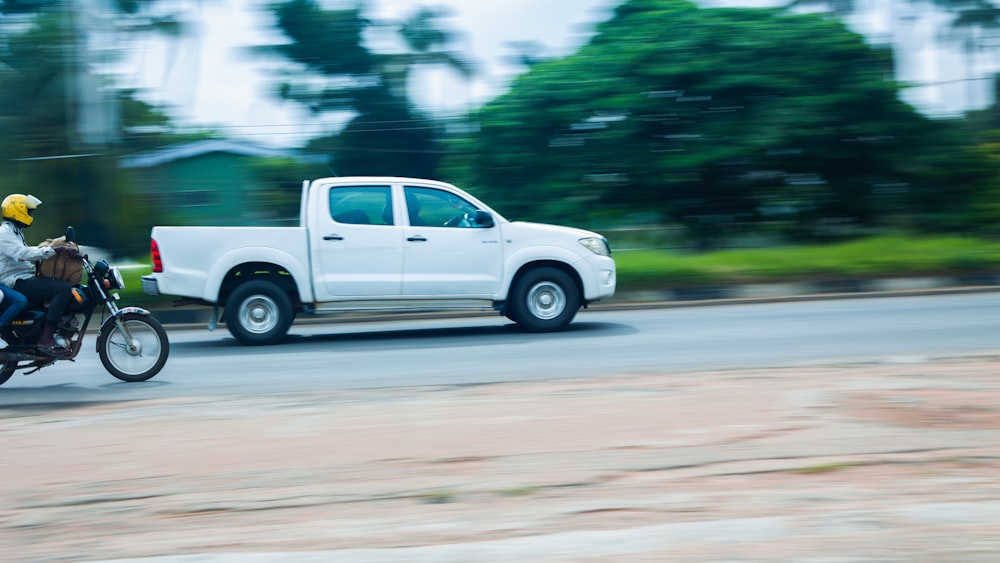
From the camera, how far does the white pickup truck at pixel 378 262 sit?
37.1ft

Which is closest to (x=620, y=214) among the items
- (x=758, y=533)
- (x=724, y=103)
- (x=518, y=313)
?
(x=724, y=103)

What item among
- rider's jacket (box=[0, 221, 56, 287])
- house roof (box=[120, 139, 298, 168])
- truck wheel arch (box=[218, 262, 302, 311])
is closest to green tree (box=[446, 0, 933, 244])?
house roof (box=[120, 139, 298, 168])

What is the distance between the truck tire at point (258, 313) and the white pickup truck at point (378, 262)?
0.01 m

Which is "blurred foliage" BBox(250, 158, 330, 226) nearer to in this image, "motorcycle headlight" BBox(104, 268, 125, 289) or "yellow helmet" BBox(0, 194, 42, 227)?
"motorcycle headlight" BBox(104, 268, 125, 289)

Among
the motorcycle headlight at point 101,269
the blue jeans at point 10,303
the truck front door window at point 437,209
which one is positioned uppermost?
the truck front door window at point 437,209

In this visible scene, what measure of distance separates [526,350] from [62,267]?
4.51 m

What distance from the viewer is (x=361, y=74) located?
27047 mm

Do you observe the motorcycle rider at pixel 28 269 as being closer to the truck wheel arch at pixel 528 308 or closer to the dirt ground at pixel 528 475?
the dirt ground at pixel 528 475

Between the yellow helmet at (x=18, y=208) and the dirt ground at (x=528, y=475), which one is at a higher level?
the yellow helmet at (x=18, y=208)

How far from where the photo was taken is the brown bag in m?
8.71

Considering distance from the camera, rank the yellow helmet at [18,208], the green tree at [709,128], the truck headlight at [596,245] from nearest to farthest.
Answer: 1. the yellow helmet at [18,208]
2. the truck headlight at [596,245]
3. the green tree at [709,128]

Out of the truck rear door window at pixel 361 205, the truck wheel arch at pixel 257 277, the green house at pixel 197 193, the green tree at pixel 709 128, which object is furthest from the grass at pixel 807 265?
the green house at pixel 197 193

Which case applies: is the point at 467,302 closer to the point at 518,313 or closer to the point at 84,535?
the point at 518,313

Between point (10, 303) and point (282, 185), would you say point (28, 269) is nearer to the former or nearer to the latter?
point (10, 303)
